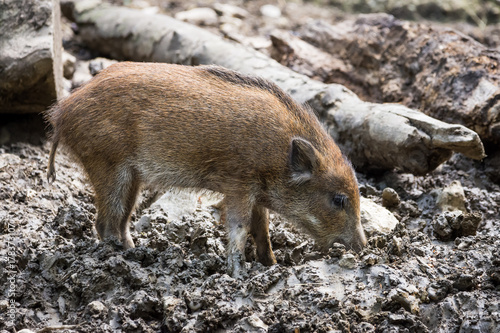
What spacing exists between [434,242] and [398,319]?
4.48 ft

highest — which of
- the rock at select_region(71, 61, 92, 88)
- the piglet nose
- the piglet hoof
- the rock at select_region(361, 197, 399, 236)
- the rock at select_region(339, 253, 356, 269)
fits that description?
the rock at select_region(339, 253, 356, 269)

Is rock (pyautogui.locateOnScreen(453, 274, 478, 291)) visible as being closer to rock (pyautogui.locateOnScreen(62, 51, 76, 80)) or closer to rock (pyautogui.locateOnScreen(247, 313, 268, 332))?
rock (pyautogui.locateOnScreen(247, 313, 268, 332))

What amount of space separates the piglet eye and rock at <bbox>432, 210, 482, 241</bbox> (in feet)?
2.50

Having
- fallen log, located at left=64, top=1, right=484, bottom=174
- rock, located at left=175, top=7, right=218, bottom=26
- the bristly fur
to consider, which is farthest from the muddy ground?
rock, located at left=175, top=7, right=218, bottom=26

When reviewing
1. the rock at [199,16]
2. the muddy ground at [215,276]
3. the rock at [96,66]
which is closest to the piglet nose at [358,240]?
the muddy ground at [215,276]

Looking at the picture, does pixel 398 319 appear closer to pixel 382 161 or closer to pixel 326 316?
pixel 326 316

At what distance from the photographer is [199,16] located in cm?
948

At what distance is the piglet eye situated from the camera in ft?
14.9

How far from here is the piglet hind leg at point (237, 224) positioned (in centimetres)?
434

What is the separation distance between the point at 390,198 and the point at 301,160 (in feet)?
4.26

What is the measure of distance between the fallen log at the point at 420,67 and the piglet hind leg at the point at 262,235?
255 cm

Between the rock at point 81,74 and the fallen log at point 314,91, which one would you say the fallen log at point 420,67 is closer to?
the fallen log at point 314,91

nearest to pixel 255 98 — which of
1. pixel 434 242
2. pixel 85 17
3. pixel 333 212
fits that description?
pixel 333 212

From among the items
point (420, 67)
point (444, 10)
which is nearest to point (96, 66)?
point (420, 67)
